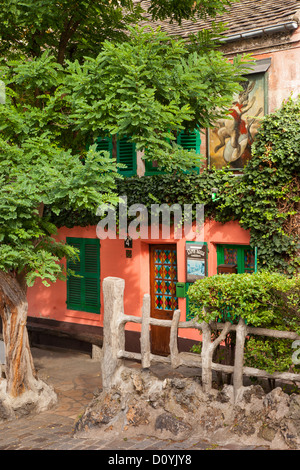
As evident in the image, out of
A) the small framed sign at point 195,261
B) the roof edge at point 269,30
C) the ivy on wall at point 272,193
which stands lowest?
the small framed sign at point 195,261

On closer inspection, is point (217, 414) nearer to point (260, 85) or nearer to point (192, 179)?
point (192, 179)

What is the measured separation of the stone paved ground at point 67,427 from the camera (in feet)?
23.6

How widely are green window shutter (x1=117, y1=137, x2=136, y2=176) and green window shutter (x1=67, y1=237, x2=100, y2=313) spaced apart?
1.89m

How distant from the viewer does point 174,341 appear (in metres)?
7.88

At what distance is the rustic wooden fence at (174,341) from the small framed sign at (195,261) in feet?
10.1

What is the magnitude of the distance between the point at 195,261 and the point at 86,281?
329 cm

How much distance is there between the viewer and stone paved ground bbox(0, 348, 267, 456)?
7.19 metres

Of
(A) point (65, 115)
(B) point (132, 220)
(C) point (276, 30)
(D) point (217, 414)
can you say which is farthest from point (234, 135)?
(D) point (217, 414)

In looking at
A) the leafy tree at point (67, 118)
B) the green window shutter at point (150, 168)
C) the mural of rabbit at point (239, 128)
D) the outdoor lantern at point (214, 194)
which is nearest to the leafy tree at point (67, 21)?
the leafy tree at point (67, 118)

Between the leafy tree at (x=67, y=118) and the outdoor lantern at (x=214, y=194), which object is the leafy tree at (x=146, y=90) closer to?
the leafy tree at (x=67, y=118)

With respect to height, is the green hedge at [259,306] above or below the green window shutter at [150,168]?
below

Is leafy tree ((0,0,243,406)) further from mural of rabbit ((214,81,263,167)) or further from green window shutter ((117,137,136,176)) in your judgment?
green window shutter ((117,137,136,176))

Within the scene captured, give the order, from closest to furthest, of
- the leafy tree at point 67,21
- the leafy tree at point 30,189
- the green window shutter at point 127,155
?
the leafy tree at point 30,189 → the leafy tree at point 67,21 → the green window shutter at point 127,155

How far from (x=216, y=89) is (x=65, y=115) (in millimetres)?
2470
